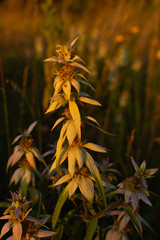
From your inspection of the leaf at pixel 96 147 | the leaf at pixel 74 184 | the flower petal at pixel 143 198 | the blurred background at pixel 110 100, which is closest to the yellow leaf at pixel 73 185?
the leaf at pixel 74 184

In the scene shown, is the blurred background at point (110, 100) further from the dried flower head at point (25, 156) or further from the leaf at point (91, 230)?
the leaf at point (91, 230)

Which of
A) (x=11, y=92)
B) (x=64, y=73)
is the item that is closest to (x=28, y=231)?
(x=64, y=73)

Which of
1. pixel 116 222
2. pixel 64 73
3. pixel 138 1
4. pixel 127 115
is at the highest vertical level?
pixel 138 1

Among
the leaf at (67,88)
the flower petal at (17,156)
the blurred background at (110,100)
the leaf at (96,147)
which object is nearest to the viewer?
the leaf at (67,88)

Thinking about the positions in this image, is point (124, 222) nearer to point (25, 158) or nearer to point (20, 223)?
point (20, 223)

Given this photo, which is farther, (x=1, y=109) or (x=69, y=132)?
(x=1, y=109)

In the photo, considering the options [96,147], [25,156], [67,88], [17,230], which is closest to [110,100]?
[25,156]

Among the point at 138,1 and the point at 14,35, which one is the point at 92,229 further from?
the point at 14,35

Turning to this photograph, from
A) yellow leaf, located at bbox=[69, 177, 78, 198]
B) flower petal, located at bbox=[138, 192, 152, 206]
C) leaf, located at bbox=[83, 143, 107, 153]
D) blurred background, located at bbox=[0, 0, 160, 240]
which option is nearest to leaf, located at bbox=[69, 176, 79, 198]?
yellow leaf, located at bbox=[69, 177, 78, 198]

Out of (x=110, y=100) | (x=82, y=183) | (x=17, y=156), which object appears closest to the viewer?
(x=82, y=183)

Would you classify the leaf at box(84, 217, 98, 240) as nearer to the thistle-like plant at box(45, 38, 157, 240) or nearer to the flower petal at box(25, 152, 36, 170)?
the thistle-like plant at box(45, 38, 157, 240)

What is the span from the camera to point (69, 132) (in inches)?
33.8

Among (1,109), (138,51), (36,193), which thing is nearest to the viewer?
(36,193)

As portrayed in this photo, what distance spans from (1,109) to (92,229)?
2036 millimetres
